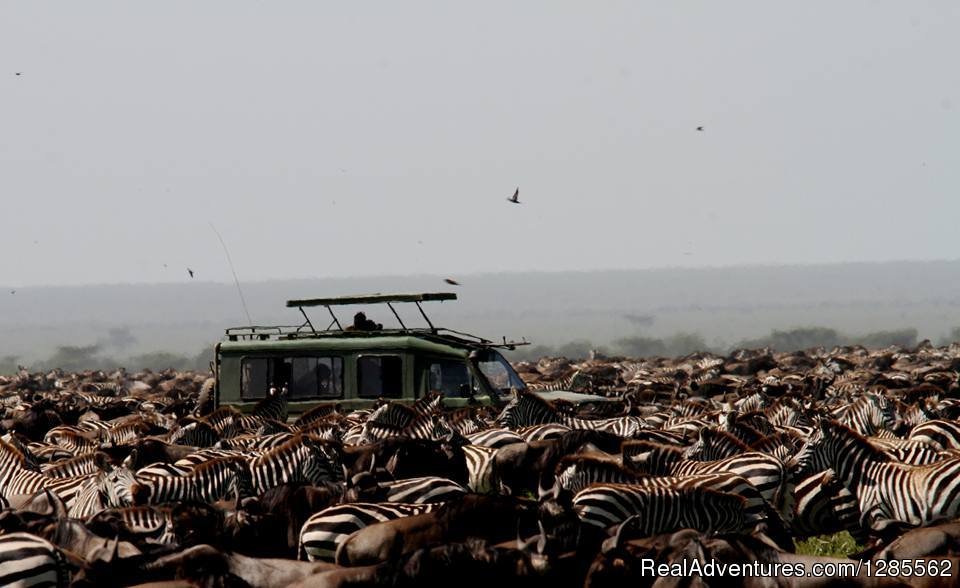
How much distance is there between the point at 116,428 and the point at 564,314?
164801 mm

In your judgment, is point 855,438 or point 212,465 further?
point 212,465

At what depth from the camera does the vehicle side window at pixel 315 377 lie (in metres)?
23.1

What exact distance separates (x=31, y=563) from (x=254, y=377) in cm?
1403

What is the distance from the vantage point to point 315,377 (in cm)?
2325

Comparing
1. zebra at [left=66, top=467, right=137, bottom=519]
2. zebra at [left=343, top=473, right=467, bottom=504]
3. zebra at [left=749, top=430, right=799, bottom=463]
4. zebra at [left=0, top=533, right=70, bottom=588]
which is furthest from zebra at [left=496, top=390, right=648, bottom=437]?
zebra at [left=0, top=533, right=70, bottom=588]

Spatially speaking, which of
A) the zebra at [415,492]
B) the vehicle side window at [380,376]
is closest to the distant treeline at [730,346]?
the vehicle side window at [380,376]

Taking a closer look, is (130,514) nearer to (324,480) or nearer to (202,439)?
(324,480)

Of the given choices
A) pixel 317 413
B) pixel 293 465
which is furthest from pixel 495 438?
pixel 317 413

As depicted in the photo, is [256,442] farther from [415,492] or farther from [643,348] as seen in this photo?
[643,348]

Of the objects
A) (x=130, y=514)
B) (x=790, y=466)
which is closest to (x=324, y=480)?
(x=130, y=514)

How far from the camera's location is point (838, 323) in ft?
498

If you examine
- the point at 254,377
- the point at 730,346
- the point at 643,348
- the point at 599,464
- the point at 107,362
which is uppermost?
the point at 254,377

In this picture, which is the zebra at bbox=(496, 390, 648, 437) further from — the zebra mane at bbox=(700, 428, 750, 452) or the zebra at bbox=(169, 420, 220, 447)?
the zebra at bbox=(169, 420, 220, 447)

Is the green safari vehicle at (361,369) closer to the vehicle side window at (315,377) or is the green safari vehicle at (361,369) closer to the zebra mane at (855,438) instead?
the vehicle side window at (315,377)
